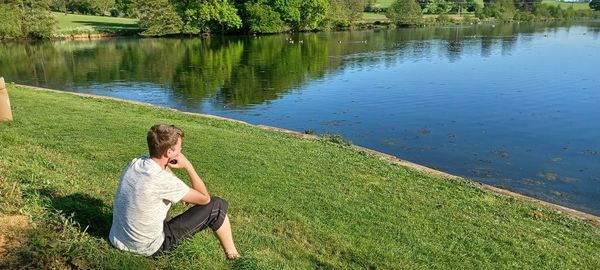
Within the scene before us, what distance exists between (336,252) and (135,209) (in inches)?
128

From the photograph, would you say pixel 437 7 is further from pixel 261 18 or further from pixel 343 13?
pixel 261 18

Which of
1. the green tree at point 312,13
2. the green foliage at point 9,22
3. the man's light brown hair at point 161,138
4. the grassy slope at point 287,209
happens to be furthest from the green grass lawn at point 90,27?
the man's light brown hair at point 161,138

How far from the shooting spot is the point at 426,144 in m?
20.1

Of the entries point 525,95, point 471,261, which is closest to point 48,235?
point 471,261

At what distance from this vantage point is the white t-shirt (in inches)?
196

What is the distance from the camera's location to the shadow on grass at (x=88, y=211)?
5966mm

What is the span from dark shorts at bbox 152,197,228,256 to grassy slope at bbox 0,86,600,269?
15 centimetres

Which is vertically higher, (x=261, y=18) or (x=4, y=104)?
(x=261, y=18)

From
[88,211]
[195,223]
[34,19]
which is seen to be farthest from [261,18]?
[195,223]

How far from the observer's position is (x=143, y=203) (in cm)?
500

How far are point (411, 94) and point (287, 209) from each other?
76.8 ft

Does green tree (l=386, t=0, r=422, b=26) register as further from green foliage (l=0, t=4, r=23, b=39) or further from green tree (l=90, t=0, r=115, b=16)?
green foliage (l=0, t=4, r=23, b=39)

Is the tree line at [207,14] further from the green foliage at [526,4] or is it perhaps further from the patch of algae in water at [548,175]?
the patch of algae in water at [548,175]

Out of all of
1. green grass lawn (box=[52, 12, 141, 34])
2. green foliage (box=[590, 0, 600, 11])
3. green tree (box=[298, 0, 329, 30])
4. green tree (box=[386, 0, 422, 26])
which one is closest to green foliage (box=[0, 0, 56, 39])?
green grass lawn (box=[52, 12, 141, 34])
